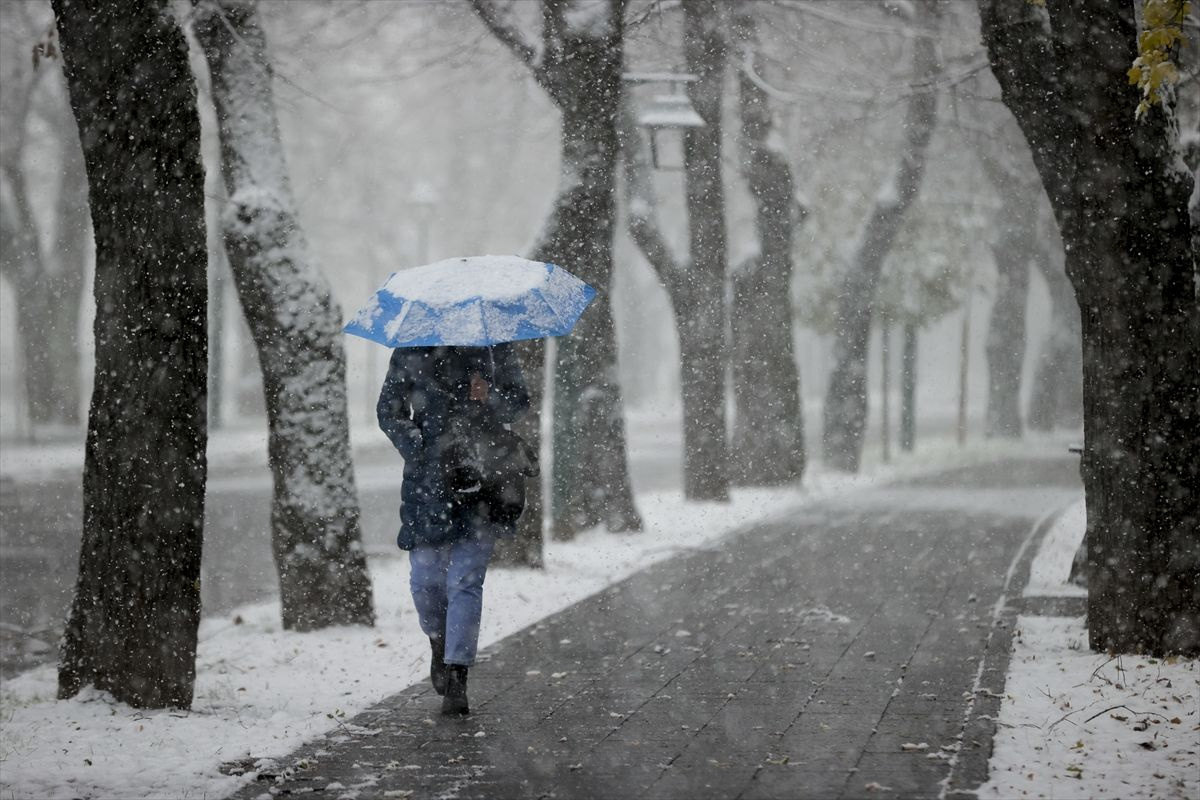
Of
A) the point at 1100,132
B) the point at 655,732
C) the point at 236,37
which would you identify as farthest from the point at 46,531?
the point at 1100,132

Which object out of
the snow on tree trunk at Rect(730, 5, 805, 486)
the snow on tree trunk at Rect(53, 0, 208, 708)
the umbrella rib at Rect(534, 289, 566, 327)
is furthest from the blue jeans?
the snow on tree trunk at Rect(730, 5, 805, 486)

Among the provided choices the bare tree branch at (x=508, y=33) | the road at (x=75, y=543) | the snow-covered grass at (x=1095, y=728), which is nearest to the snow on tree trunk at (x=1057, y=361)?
the road at (x=75, y=543)

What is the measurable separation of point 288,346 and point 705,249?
8509 mm

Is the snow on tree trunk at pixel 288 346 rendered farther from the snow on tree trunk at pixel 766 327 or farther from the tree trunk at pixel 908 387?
the tree trunk at pixel 908 387

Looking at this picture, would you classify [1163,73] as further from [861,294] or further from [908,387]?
[908,387]

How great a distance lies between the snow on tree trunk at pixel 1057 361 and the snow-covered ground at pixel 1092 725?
82.4ft

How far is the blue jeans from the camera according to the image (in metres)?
6.63

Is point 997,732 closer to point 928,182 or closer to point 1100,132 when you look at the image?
point 1100,132

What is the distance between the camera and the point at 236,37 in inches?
335

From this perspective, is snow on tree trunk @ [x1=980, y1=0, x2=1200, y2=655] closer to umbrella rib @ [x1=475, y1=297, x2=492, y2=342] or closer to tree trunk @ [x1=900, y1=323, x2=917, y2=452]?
umbrella rib @ [x1=475, y1=297, x2=492, y2=342]

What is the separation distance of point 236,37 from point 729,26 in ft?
29.9

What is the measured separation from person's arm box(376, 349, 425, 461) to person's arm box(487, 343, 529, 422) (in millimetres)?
384

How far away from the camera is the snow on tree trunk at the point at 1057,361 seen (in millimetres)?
32562

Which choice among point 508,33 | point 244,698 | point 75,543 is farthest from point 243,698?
point 75,543
